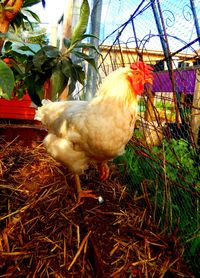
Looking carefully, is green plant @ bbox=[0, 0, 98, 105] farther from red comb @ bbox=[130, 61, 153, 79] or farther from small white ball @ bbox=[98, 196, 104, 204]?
small white ball @ bbox=[98, 196, 104, 204]

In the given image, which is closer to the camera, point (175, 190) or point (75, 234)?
point (75, 234)

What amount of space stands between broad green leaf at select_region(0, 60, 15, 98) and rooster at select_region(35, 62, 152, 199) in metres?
0.64

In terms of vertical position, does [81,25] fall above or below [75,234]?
above

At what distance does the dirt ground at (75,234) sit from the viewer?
4.26 feet

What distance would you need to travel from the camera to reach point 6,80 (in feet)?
3.48

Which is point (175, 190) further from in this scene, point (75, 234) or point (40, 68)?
point (40, 68)

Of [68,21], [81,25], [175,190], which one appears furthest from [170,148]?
[68,21]

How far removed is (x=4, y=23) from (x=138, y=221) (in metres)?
1.27

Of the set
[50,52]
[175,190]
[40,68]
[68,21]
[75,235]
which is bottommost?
[75,235]

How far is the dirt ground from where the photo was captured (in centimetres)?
130

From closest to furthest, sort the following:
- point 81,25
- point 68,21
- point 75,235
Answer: point 75,235 → point 81,25 → point 68,21

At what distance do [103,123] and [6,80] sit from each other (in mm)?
664

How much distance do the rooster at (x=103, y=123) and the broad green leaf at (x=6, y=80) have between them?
2.09 feet

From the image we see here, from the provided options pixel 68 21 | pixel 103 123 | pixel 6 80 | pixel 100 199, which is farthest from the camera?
pixel 68 21
